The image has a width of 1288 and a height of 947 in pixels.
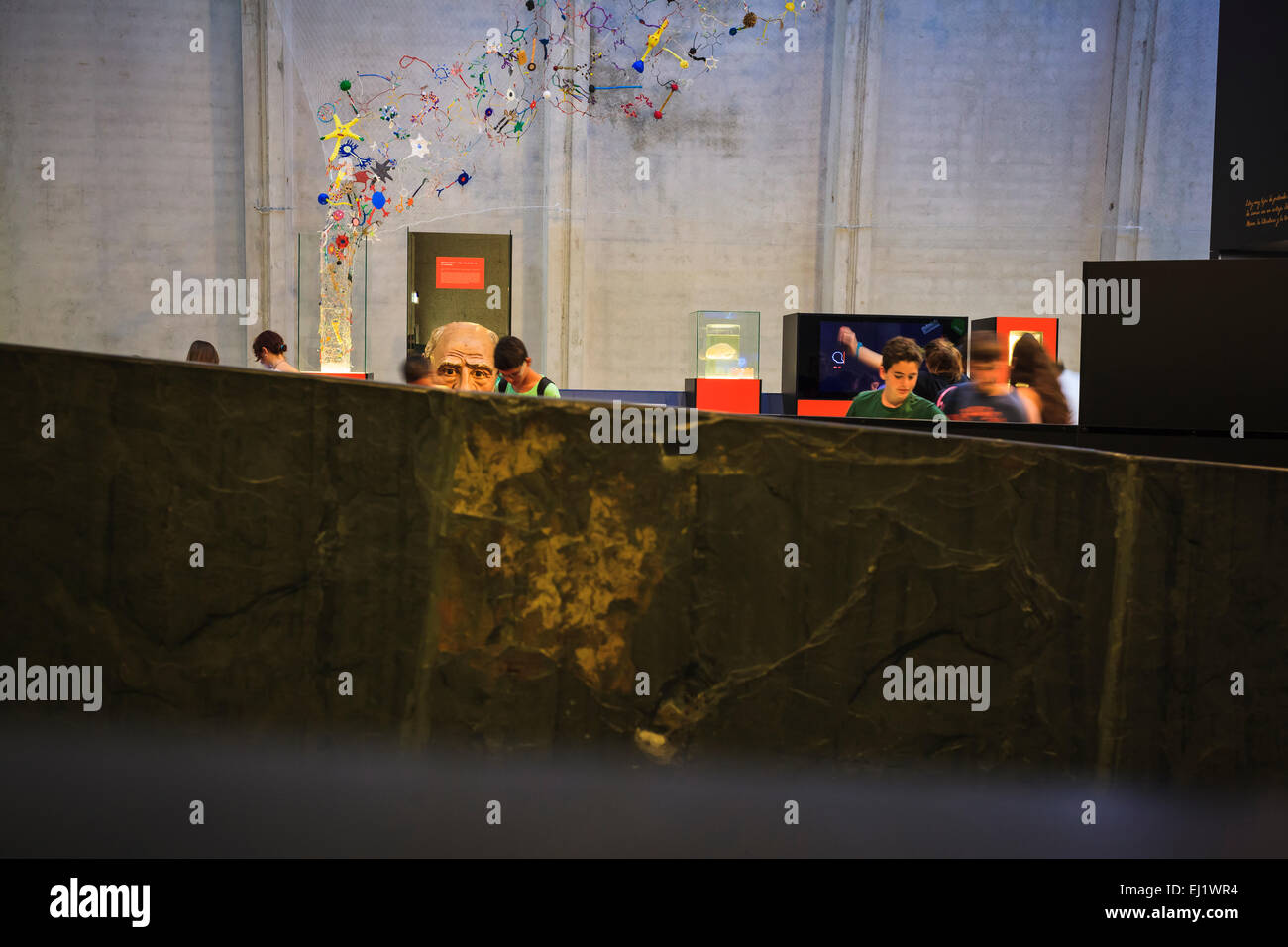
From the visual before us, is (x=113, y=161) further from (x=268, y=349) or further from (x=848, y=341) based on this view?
(x=848, y=341)

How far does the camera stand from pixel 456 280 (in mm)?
8211

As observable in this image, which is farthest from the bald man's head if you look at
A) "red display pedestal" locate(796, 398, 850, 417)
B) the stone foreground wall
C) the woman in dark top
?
"red display pedestal" locate(796, 398, 850, 417)

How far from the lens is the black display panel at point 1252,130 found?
4.89 m

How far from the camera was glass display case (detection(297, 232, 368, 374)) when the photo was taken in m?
7.87

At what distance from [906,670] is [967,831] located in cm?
Answer: 31

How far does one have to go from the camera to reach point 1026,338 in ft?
14.1

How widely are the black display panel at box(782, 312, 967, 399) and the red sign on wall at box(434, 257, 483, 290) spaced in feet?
8.92

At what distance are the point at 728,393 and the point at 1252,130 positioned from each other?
12.3 ft

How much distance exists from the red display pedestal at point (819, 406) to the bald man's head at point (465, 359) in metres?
3.60

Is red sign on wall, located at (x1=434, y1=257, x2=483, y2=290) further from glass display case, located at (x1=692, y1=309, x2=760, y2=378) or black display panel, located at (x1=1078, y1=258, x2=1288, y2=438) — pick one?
black display panel, located at (x1=1078, y1=258, x2=1288, y2=438)

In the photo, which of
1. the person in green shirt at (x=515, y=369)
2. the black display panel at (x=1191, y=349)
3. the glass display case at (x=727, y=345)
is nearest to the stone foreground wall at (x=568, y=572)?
the black display panel at (x=1191, y=349)

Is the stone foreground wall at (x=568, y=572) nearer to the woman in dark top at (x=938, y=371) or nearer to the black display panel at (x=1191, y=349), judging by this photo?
the black display panel at (x=1191, y=349)

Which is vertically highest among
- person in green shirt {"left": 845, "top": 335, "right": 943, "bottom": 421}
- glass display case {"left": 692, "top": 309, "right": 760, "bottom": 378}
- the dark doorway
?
the dark doorway

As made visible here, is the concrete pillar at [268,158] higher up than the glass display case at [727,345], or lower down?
higher up
